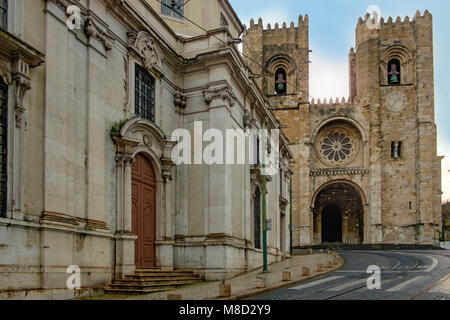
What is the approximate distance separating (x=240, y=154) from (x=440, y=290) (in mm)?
10125

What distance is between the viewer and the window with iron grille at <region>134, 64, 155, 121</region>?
56.2 feet

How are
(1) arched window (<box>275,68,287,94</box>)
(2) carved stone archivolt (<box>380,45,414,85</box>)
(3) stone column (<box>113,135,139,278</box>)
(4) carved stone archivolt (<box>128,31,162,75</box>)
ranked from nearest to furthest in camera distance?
(3) stone column (<box>113,135,139,278</box>), (4) carved stone archivolt (<box>128,31,162,75</box>), (2) carved stone archivolt (<box>380,45,414,85</box>), (1) arched window (<box>275,68,287,94</box>)

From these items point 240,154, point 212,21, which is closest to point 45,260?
point 240,154

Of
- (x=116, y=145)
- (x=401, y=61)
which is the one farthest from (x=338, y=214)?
(x=116, y=145)

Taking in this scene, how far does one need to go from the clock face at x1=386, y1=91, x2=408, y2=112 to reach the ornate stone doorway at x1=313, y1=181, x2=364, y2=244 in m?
9.13

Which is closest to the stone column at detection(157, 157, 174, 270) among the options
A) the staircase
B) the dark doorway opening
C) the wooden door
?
the wooden door

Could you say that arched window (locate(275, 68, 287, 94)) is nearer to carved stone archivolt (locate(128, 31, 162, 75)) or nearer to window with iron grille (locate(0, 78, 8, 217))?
carved stone archivolt (locate(128, 31, 162, 75))

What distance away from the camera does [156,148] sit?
17875 mm

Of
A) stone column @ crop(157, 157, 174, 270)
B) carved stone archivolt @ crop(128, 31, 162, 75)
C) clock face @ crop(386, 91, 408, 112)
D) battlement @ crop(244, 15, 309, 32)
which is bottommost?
stone column @ crop(157, 157, 174, 270)

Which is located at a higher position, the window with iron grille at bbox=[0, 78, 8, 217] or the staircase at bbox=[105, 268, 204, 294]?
the window with iron grille at bbox=[0, 78, 8, 217]

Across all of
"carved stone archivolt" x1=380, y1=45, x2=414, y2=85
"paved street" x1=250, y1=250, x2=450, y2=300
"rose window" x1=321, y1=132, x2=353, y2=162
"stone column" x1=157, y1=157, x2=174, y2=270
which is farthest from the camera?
"rose window" x1=321, y1=132, x2=353, y2=162

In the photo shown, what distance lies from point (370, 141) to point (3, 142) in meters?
45.7

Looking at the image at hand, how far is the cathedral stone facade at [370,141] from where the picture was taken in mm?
50594

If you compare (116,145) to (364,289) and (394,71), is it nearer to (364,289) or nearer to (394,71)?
(364,289)
